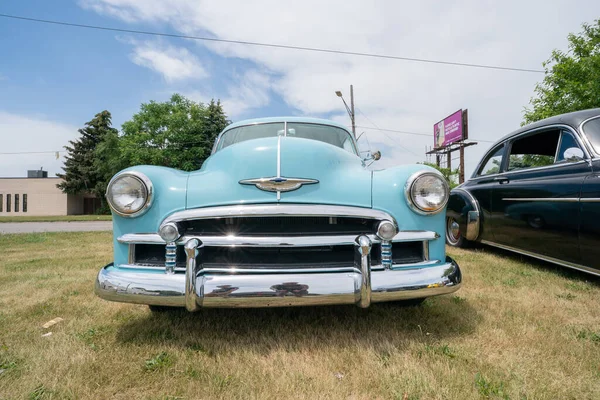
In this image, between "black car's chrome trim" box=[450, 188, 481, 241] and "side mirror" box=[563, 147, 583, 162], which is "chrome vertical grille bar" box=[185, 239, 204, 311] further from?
"black car's chrome trim" box=[450, 188, 481, 241]

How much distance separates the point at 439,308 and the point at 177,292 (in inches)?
68.8

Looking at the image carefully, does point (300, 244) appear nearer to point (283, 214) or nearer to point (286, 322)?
point (283, 214)

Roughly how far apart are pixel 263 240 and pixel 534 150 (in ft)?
11.4

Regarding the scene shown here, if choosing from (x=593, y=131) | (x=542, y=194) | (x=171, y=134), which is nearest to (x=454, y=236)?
(x=542, y=194)

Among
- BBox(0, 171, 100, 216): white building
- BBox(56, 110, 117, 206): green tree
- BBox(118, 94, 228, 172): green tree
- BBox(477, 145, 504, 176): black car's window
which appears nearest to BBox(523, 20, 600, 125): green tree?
BBox(477, 145, 504, 176): black car's window

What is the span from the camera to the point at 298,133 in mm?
3221

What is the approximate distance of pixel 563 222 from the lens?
283 centimetres

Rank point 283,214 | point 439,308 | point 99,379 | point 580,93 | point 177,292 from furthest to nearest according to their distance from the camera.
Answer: point 580,93, point 439,308, point 283,214, point 177,292, point 99,379

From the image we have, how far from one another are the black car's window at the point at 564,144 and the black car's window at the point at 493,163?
2.95 ft

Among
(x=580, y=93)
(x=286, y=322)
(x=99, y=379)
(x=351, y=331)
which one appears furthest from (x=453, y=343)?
(x=580, y=93)

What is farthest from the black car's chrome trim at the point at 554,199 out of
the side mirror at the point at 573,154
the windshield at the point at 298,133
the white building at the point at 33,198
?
the white building at the point at 33,198

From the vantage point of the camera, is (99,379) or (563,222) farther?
(563,222)

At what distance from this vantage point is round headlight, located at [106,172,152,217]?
5.90ft

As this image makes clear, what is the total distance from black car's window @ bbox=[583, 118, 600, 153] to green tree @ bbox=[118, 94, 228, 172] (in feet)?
88.0
